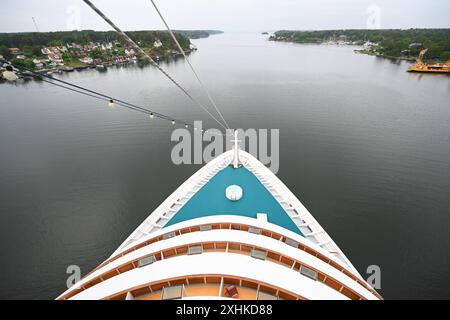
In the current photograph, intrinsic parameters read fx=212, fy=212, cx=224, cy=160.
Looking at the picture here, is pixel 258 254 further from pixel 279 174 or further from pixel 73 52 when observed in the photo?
pixel 73 52

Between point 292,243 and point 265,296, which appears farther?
point 292,243

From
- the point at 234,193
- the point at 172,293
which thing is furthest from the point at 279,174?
the point at 172,293

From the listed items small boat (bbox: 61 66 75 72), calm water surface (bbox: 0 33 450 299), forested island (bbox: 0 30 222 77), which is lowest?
calm water surface (bbox: 0 33 450 299)

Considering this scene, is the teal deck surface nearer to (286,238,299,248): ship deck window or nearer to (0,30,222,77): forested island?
(286,238,299,248): ship deck window

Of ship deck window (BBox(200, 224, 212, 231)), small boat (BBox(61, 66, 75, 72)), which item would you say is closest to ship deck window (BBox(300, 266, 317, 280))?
ship deck window (BBox(200, 224, 212, 231))

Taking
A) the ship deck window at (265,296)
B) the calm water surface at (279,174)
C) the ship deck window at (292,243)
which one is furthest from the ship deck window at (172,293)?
the calm water surface at (279,174)
